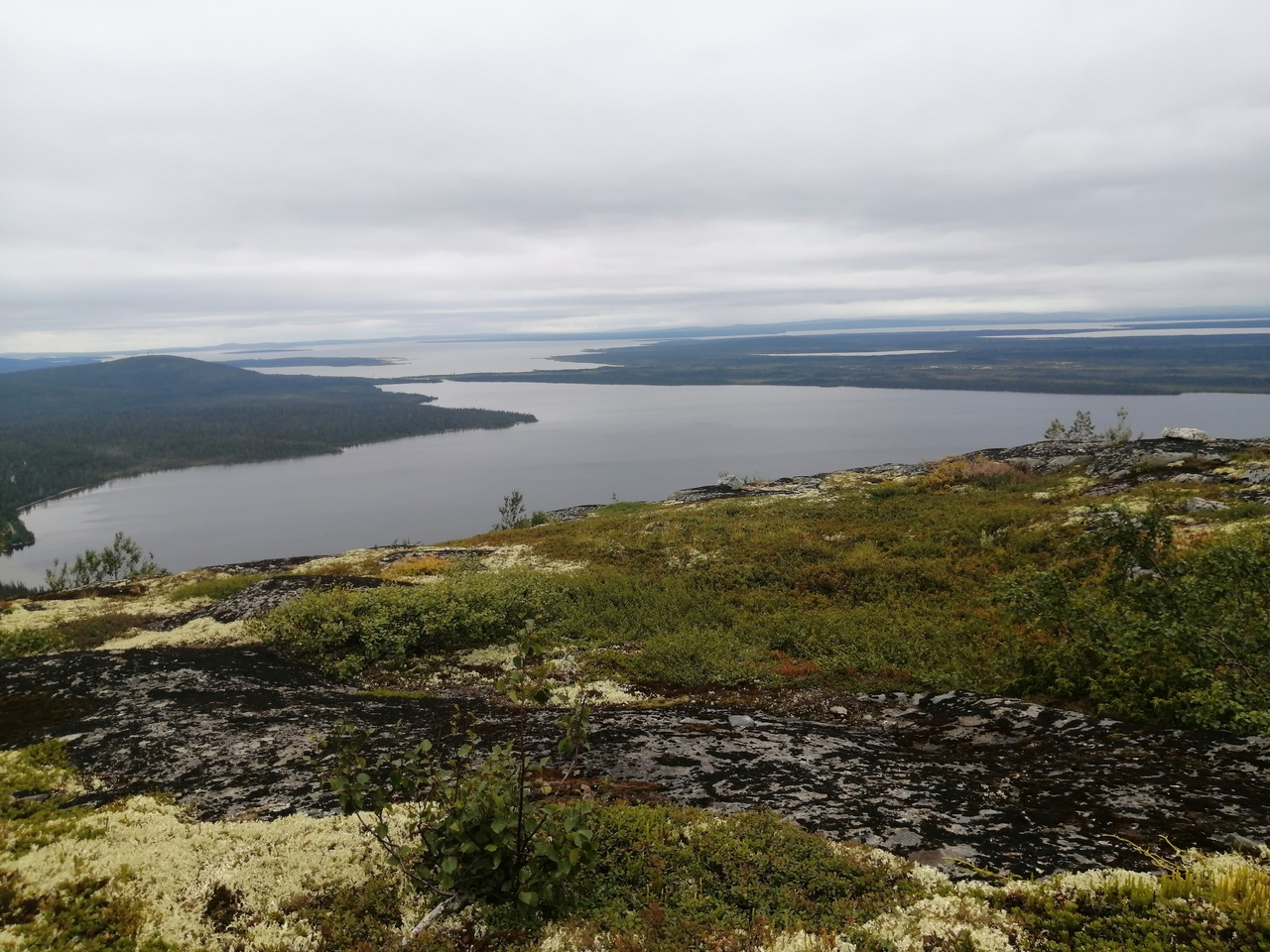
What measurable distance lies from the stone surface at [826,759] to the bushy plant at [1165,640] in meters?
0.79

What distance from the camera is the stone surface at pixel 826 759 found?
7469 mm

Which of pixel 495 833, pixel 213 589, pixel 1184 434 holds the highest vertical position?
pixel 1184 434

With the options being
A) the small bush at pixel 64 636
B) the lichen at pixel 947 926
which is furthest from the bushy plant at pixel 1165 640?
the small bush at pixel 64 636

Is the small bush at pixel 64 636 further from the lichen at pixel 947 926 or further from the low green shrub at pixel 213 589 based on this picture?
the lichen at pixel 947 926

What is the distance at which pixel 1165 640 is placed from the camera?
36.7ft

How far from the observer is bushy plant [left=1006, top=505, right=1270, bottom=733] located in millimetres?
9961

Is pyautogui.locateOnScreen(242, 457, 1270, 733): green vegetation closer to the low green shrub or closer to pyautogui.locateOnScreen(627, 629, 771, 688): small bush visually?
pyautogui.locateOnScreen(627, 629, 771, 688): small bush

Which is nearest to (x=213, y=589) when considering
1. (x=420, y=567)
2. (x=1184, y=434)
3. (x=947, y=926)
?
(x=420, y=567)

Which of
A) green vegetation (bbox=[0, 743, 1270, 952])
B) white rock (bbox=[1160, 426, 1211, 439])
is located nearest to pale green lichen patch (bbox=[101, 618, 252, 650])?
green vegetation (bbox=[0, 743, 1270, 952])

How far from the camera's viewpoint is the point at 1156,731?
32.4 feet

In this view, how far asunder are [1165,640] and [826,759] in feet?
21.1

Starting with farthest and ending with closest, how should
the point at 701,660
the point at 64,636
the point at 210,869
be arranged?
1. the point at 64,636
2. the point at 701,660
3. the point at 210,869

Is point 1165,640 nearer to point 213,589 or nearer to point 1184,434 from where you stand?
point 213,589

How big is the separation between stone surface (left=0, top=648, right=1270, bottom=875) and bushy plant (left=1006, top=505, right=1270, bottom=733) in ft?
2.60
